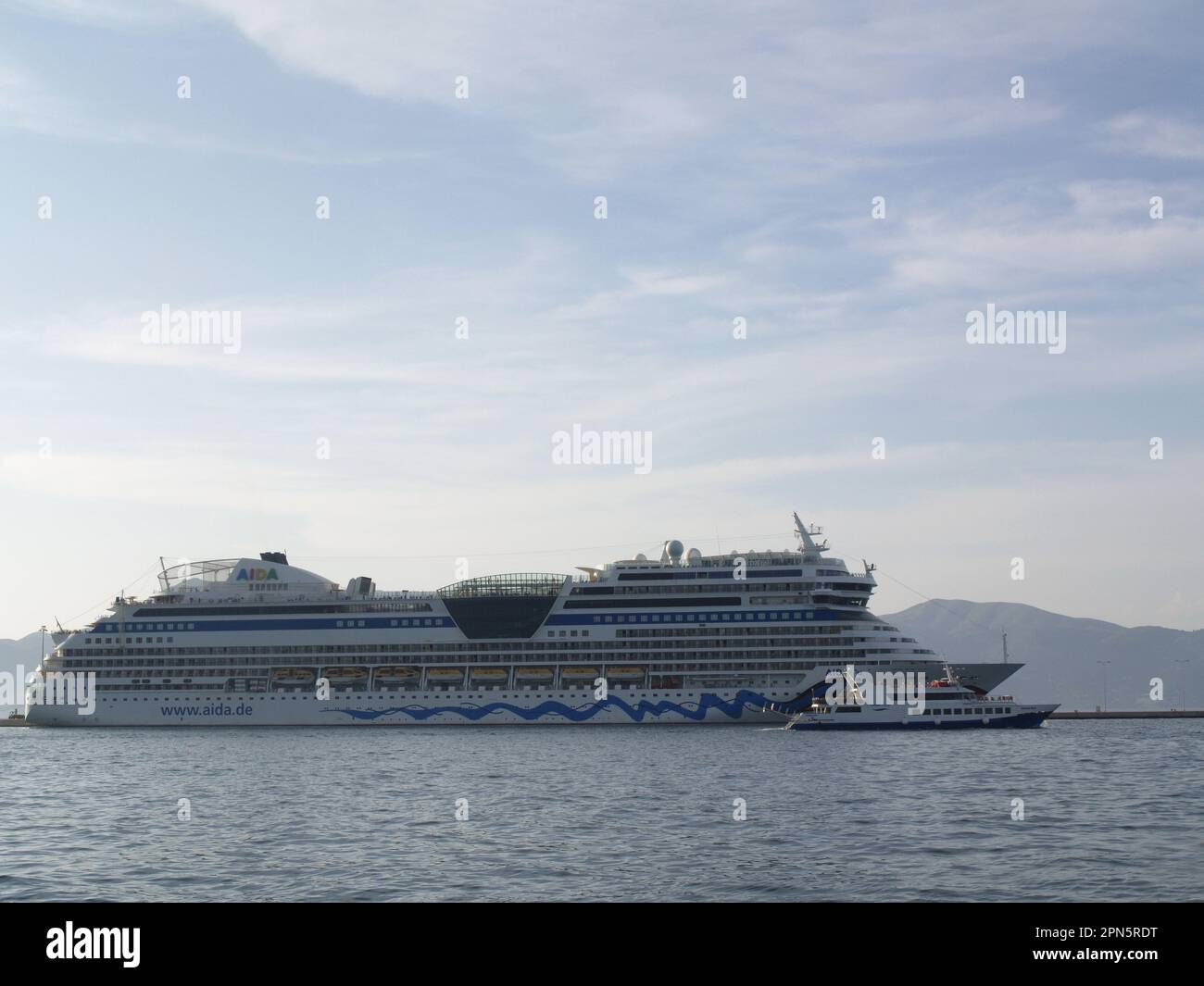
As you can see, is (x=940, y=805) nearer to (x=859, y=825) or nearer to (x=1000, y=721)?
(x=859, y=825)

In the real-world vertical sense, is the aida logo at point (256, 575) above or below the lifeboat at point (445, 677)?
above

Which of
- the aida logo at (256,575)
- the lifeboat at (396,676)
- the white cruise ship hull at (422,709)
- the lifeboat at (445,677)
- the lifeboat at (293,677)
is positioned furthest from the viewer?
the aida logo at (256,575)

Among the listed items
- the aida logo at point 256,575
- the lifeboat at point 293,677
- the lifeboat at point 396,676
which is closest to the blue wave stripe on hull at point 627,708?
the lifeboat at point 396,676

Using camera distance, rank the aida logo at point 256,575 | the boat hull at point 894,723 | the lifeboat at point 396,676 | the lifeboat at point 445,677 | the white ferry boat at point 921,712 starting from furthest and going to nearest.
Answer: the aida logo at point 256,575, the lifeboat at point 396,676, the lifeboat at point 445,677, the white ferry boat at point 921,712, the boat hull at point 894,723

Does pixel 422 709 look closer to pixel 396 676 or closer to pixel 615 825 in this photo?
pixel 396 676

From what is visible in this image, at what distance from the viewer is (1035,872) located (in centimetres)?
3159

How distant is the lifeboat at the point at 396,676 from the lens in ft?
375

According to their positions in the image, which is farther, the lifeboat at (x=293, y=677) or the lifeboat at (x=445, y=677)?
the lifeboat at (x=293, y=677)

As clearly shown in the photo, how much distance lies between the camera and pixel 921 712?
95.1 metres

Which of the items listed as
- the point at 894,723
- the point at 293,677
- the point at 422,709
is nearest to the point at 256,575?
the point at 293,677

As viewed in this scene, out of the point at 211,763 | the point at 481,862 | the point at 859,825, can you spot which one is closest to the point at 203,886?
the point at 481,862

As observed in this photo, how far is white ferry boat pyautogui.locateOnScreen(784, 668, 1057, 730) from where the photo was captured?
310 feet

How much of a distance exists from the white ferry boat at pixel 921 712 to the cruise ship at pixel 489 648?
6611 millimetres

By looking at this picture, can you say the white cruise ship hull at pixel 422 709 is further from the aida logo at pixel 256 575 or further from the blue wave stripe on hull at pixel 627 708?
the aida logo at pixel 256 575
